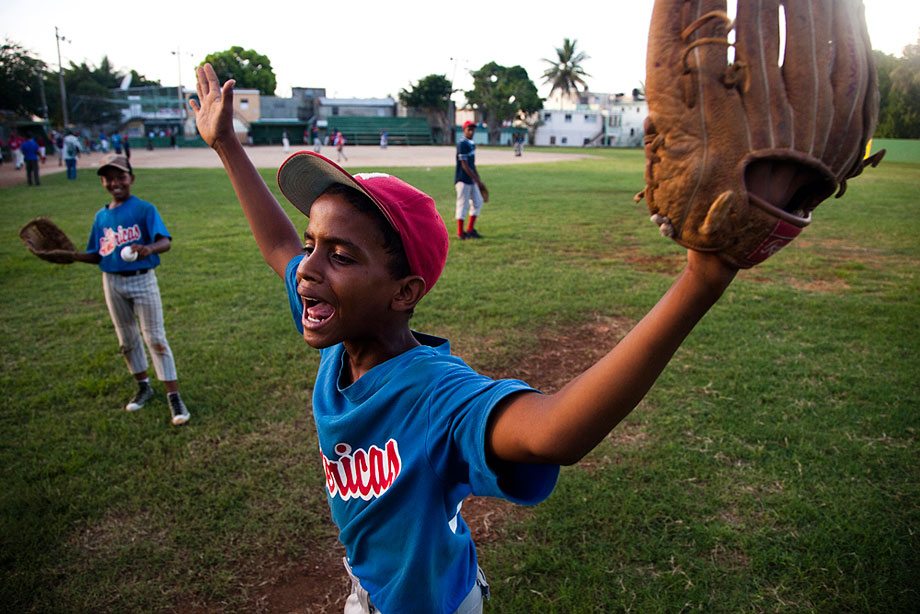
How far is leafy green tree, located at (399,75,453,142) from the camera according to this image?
68125 millimetres

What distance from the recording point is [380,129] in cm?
6400

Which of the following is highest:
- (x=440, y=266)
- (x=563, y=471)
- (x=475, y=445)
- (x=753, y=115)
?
(x=753, y=115)

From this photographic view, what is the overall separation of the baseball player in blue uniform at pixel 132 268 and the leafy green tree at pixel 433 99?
64.9 metres

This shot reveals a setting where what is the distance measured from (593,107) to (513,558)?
89459 millimetres

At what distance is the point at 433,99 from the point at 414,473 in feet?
236

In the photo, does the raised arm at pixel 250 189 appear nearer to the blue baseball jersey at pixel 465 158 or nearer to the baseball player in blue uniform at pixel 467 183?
the baseball player in blue uniform at pixel 467 183

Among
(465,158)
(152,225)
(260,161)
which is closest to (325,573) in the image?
(152,225)

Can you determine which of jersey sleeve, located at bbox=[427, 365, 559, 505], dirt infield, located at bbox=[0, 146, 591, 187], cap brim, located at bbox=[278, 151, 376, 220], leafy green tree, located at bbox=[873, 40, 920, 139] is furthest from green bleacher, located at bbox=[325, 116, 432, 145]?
jersey sleeve, located at bbox=[427, 365, 559, 505]

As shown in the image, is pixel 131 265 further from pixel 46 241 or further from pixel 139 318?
pixel 46 241

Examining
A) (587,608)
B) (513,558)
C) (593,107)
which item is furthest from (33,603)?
(593,107)

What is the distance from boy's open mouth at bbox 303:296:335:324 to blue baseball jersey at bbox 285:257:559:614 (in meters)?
0.20

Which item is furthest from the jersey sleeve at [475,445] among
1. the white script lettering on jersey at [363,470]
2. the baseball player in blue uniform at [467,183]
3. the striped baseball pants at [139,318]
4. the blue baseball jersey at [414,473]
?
the baseball player in blue uniform at [467,183]

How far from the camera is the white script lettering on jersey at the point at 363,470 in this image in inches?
58.2

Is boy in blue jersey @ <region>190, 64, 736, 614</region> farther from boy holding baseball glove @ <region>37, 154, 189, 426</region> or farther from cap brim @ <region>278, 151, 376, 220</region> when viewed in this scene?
boy holding baseball glove @ <region>37, 154, 189, 426</region>
